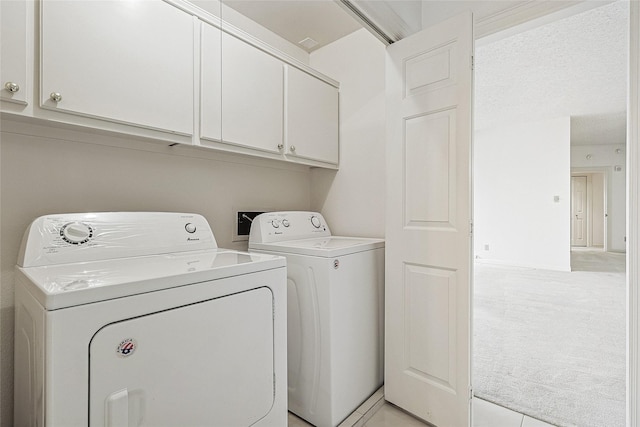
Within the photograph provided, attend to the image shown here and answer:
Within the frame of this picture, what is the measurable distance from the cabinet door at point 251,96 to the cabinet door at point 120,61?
212 mm

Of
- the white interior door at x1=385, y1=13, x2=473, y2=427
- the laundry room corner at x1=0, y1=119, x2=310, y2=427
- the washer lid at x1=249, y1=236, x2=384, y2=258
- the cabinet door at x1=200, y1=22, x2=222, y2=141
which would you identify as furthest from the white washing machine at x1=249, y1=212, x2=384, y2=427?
the cabinet door at x1=200, y1=22, x2=222, y2=141

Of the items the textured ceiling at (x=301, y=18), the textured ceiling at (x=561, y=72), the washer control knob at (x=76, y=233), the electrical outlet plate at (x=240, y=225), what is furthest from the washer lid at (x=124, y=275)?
the textured ceiling at (x=561, y=72)

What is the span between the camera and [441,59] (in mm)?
1539

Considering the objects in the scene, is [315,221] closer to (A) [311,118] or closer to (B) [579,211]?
(A) [311,118]

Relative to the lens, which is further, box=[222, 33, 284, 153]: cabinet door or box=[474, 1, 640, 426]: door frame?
box=[222, 33, 284, 153]: cabinet door

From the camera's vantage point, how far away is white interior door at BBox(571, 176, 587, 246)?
900 cm

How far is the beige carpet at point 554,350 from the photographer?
1756 millimetres

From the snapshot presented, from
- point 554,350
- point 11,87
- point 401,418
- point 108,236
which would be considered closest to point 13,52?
point 11,87

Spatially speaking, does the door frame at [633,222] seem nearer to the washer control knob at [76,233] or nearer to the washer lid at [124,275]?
the washer lid at [124,275]

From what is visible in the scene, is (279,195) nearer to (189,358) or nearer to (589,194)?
(189,358)

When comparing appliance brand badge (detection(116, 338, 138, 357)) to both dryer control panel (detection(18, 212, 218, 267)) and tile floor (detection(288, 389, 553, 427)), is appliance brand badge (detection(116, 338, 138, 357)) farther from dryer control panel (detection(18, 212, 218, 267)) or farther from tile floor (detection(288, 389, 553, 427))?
tile floor (detection(288, 389, 553, 427))

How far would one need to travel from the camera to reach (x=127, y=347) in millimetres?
832

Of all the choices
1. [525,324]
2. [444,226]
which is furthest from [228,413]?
[525,324]

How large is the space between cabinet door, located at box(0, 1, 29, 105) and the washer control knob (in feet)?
1.50
